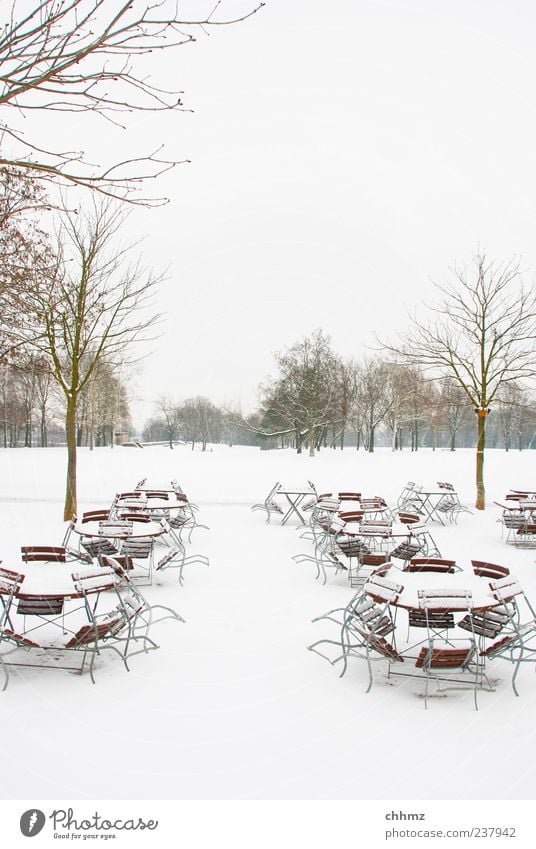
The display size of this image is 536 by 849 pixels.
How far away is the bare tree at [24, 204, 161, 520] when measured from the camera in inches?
517

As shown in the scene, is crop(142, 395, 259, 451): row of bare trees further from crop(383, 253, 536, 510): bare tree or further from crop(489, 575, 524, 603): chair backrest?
crop(489, 575, 524, 603): chair backrest

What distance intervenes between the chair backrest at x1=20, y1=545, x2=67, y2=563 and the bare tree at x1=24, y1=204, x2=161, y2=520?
6354 mm

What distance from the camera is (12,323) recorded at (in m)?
12.2

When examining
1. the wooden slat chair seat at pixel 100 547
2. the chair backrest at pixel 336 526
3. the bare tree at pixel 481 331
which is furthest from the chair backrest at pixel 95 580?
the bare tree at pixel 481 331

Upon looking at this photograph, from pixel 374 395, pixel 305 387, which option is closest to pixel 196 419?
pixel 374 395

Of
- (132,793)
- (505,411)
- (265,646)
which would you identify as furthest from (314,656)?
(505,411)

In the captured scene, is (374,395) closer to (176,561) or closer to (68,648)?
(176,561)

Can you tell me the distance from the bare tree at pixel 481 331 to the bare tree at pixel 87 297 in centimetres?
807

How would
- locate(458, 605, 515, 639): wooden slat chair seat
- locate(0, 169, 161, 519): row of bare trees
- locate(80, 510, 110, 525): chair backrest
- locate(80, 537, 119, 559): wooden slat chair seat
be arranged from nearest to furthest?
locate(458, 605, 515, 639): wooden slat chair seat < locate(80, 537, 119, 559): wooden slat chair seat < locate(80, 510, 110, 525): chair backrest < locate(0, 169, 161, 519): row of bare trees

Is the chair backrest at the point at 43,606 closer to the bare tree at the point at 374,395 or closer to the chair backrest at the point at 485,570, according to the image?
the chair backrest at the point at 485,570

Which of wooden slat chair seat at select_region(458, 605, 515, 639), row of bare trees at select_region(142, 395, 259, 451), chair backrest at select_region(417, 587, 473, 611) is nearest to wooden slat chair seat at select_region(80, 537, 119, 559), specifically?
chair backrest at select_region(417, 587, 473, 611)

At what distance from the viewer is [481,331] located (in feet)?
53.0

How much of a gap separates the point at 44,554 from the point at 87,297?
9.12 meters

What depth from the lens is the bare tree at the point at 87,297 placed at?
1314 centimetres
